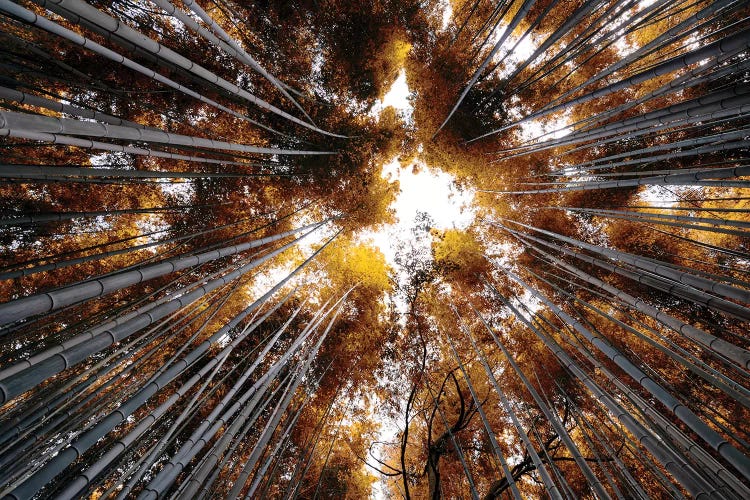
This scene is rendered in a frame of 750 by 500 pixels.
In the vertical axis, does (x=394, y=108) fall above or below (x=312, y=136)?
above

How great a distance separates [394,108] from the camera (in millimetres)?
9109

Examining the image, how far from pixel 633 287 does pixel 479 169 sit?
4596 millimetres

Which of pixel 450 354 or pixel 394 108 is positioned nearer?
pixel 450 354

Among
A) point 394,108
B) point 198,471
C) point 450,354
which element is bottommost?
point 198,471

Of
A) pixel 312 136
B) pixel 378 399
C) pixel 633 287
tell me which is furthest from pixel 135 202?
pixel 633 287

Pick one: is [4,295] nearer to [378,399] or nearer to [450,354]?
[378,399]

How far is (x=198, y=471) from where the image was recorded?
9.81 feet

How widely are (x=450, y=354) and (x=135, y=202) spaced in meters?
8.24

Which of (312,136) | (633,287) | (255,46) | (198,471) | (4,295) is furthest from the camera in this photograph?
(312,136)

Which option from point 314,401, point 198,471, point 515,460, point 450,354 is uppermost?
point 450,354

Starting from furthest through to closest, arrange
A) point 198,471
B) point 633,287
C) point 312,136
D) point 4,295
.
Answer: point 312,136 < point 633,287 < point 4,295 < point 198,471

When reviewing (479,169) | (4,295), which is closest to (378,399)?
(479,169)

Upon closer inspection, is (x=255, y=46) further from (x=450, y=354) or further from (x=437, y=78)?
(x=450, y=354)

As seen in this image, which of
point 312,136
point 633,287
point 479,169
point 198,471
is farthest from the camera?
point 479,169
